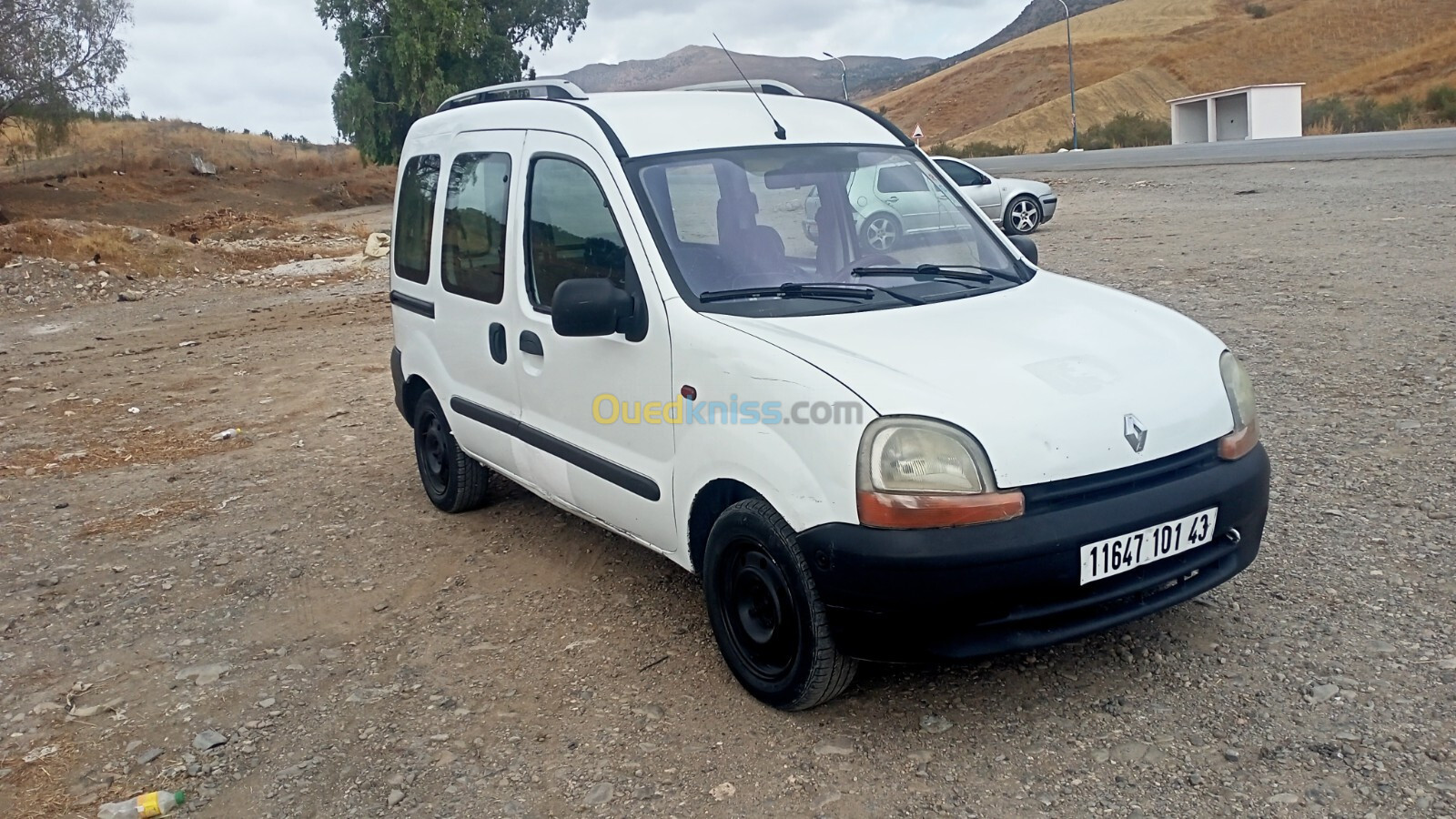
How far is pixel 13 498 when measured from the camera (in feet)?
22.5

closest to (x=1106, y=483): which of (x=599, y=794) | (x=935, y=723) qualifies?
(x=935, y=723)

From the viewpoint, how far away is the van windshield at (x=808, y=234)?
3.90 m

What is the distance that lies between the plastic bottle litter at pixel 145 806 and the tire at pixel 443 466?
2394 millimetres

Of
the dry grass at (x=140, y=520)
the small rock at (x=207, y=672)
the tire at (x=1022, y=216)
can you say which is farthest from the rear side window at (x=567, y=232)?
the tire at (x=1022, y=216)

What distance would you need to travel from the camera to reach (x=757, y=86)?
16.5ft

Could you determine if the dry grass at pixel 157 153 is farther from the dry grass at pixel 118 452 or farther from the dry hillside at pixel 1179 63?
the dry hillside at pixel 1179 63

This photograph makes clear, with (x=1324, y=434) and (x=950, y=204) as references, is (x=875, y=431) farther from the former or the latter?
(x=1324, y=434)

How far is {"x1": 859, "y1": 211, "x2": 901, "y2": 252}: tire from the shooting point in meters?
4.28

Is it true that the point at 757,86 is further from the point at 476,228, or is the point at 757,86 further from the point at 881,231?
the point at 476,228

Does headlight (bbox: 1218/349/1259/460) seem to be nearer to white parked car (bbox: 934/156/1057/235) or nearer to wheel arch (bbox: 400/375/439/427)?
wheel arch (bbox: 400/375/439/427)

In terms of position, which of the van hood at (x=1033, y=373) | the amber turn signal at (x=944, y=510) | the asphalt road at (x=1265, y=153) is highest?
the asphalt road at (x=1265, y=153)

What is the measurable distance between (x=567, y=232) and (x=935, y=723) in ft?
7.20

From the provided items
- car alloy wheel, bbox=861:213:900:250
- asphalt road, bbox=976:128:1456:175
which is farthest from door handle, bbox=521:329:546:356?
asphalt road, bbox=976:128:1456:175

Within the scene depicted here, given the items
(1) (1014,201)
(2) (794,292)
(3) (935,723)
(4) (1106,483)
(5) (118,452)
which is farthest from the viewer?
(1) (1014,201)
